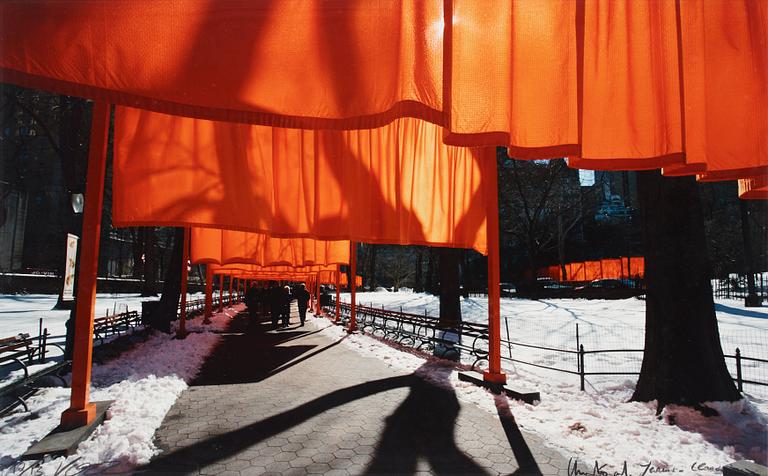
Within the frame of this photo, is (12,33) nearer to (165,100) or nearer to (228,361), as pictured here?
(165,100)

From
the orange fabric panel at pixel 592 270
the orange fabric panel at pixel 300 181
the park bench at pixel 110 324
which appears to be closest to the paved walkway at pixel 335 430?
the orange fabric panel at pixel 300 181

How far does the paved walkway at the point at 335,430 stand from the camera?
3850 mm

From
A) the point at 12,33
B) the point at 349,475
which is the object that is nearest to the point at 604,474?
the point at 349,475

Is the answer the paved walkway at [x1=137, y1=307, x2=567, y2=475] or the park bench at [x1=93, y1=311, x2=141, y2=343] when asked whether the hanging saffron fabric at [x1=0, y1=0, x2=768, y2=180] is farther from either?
the park bench at [x1=93, y1=311, x2=141, y2=343]

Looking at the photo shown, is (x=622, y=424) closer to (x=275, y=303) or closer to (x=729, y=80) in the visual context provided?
(x=729, y=80)

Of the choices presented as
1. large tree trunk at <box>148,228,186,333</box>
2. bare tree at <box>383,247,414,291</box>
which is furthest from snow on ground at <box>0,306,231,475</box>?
bare tree at <box>383,247,414,291</box>

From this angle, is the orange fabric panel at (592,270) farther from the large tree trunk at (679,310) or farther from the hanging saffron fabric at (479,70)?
the hanging saffron fabric at (479,70)

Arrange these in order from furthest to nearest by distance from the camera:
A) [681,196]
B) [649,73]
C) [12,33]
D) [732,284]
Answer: [732,284]
[681,196]
[649,73]
[12,33]

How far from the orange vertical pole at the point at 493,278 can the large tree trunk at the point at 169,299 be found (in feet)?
31.4

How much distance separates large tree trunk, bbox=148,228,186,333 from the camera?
12.9 metres

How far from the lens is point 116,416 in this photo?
503 cm

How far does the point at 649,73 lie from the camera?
375 cm

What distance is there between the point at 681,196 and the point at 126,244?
5347 centimetres
